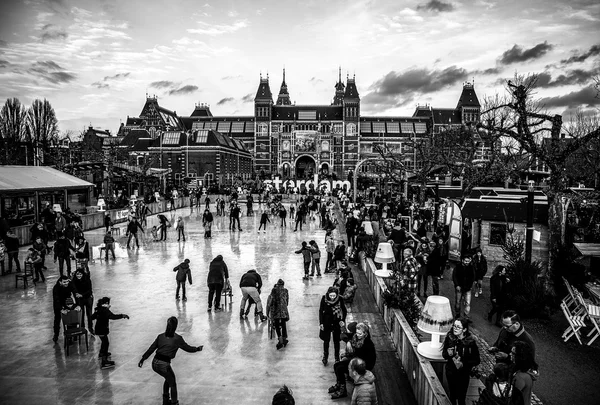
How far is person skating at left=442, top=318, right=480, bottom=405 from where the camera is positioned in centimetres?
470

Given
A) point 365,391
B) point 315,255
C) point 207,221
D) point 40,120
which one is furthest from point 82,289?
point 40,120

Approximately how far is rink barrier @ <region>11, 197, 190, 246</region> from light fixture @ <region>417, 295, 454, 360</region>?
17.6 m

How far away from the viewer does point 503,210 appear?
1181 centimetres

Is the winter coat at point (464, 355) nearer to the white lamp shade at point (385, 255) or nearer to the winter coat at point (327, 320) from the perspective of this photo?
the winter coat at point (327, 320)

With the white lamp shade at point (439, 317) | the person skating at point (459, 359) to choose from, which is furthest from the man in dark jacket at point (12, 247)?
the person skating at point (459, 359)

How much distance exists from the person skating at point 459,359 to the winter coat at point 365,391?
115 cm

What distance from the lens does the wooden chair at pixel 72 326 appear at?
23.0 feet

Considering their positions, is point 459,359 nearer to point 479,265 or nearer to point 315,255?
point 479,265

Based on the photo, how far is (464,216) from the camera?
1266cm

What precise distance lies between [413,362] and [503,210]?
7.74m

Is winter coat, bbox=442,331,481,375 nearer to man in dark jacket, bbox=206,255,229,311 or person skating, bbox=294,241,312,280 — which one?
man in dark jacket, bbox=206,255,229,311

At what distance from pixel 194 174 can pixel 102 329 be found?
2305 inches

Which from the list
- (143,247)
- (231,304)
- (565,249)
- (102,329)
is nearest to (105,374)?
(102,329)

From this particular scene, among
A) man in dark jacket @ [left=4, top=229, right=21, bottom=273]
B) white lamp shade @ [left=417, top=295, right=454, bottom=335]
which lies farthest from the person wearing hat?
man in dark jacket @ [left=4, top=229, right=21, bottom=273]
